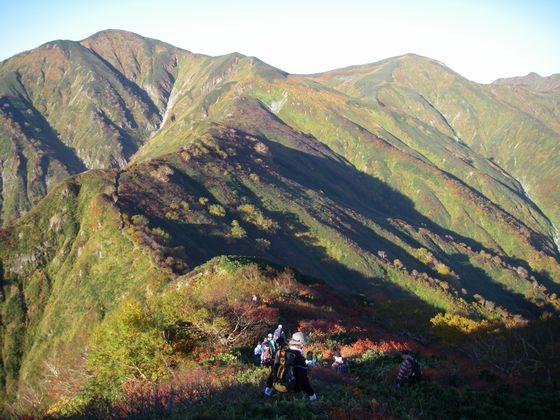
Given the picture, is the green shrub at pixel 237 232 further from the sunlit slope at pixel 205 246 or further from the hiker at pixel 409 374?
the hiker at pixel 409 374

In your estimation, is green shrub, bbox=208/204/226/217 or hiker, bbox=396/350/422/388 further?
green shrub, bbox=208/204/226/217

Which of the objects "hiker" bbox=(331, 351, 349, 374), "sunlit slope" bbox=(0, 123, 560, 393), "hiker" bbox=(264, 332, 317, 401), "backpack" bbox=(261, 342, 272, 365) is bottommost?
"sunlit slope" bbox=(0, 123, 560, 393)

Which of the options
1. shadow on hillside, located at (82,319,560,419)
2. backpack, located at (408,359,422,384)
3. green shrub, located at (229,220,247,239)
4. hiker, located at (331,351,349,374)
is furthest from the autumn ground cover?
green shrub, located at (229,220,247,239)

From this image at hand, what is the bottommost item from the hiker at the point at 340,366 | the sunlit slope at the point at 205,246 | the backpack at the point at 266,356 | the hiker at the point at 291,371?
the sunlit slope at the point at 205,246

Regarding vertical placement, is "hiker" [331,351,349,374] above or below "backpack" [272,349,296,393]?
below

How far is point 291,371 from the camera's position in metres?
15.4

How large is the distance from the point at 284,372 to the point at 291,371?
0.29 metres

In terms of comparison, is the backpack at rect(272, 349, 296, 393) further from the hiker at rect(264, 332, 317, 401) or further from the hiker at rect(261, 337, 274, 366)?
the hiker at rect(261, 337, 274, 366)

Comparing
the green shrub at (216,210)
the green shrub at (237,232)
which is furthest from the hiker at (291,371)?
the green shrub at (216,210)

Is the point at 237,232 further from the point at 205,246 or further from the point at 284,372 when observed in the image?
the point at 284,372

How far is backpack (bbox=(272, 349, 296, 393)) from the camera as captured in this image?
49.2 ft

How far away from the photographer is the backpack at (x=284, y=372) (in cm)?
1500

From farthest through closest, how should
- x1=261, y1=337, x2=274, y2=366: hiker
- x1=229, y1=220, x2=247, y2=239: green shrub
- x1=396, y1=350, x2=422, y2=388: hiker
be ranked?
x1=229, y1=220, x2=247, y2=239: green shrub < x1=261, y1=337, x2=274, y2=366: hiker < x1=396, y1=350, x2=422, y2=388: hiker

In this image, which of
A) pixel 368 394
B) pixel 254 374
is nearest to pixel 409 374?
pixel 368 394
